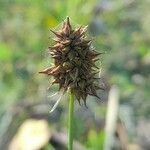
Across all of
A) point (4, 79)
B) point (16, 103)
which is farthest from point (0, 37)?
point (16, 103)

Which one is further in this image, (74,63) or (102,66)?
(102,66)

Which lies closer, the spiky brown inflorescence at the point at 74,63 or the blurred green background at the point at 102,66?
the spiky brown inflorescence at the point at 74,63

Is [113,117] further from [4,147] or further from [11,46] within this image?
[11,46]

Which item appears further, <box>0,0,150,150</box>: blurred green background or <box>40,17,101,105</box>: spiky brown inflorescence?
<box>0,0,150,150</box>: blurred green background
